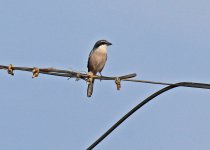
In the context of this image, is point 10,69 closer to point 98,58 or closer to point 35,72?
point 35,72

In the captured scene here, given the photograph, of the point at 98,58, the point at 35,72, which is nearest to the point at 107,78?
the point at 35,72

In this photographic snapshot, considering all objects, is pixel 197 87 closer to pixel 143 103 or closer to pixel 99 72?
pixel 143 103

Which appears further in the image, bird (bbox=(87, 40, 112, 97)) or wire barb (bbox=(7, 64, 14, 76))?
bird (bbox=(87, 40, 112, 97))

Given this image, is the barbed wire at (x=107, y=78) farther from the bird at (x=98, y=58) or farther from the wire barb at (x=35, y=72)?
the bird at (x=98, y=58)

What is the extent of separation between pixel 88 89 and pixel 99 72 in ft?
6.47

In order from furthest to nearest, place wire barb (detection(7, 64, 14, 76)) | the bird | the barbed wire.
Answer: the bird, wire barb (detection(7, 64, 14, 76)), the barbed wire

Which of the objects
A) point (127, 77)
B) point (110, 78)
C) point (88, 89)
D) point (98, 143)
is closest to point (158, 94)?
point (98, 143)

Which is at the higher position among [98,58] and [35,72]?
[98,58]

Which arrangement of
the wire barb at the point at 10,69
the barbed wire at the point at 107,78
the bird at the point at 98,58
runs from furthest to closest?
the bird at the point at 98,58
the wire barb at the point at 10,69
the barbed wire at the point at 107,78

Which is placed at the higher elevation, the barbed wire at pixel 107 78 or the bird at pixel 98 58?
the bird at pixel 98 58

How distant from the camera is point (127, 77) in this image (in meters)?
8.64

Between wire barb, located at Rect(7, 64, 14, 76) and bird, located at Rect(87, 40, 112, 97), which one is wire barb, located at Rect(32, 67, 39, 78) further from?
bird, located at Rect(87, 40, 112, 97)

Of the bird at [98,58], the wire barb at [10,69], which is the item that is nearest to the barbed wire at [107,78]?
the wire barb at [10,69]

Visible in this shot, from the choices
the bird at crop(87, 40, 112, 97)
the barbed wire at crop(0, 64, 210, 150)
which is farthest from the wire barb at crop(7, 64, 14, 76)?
the bird at crop(87, 40, 112, 97)
